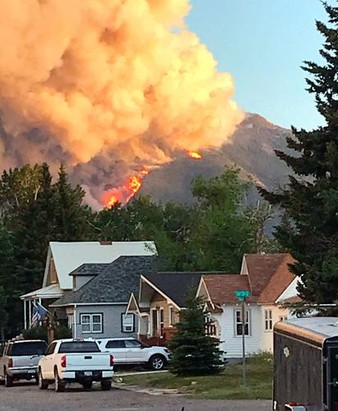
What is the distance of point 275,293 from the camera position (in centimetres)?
5012

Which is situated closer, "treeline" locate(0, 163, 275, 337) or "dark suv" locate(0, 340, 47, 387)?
"dark suv" locate(0, 340, 47, 387)

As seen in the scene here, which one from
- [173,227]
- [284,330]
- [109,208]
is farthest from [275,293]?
[109,208]

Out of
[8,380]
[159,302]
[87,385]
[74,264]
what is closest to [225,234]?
[74,264]

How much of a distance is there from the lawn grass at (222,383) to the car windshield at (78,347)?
7.35 ft

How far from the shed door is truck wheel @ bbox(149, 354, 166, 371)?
107 feet

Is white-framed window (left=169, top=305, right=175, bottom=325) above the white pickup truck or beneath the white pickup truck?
above

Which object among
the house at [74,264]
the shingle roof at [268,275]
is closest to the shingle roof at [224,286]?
the shingle roof at [268,275]

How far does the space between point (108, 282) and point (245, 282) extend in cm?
1474

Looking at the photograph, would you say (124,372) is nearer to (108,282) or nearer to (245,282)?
(245,282)

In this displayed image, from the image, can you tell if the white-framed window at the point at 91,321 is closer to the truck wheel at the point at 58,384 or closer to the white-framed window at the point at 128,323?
the white-framed window at the point at 128,323

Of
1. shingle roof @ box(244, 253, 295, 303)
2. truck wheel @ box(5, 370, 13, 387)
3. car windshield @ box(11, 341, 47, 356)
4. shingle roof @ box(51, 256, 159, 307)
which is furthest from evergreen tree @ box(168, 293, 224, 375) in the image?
shingle roof @ box(51, 256, 159, 307)

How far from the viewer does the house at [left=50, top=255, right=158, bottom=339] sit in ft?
204

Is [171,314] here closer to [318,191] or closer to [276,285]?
[276,285]

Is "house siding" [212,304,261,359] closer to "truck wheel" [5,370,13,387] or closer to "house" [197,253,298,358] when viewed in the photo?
"house" [197,253,298,358]
